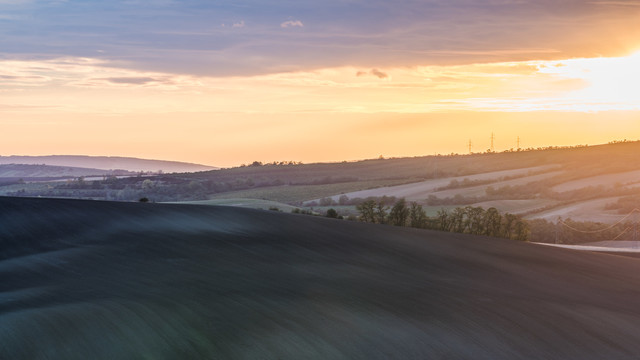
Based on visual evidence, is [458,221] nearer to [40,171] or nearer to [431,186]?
[431,186]

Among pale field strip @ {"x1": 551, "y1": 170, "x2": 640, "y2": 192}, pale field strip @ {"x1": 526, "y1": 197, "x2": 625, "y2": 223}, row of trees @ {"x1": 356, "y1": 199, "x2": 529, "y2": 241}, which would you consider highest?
pale field strip @ {"x1": 551, "y1": 170, "x2": 640, "y2": 192}

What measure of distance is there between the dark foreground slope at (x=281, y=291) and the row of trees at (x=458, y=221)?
1119cm

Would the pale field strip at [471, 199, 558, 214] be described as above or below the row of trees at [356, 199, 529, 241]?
below

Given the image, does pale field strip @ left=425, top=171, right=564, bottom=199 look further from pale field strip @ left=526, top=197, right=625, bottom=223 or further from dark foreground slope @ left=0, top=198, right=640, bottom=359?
dark foreground slope @ left=0, top=198, right=640, bottom=359

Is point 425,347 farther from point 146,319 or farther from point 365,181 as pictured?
point 365,181

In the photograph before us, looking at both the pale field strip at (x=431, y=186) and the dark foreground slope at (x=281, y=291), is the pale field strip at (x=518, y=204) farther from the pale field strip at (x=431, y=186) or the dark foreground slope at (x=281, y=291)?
the dark foreground slope at (x=281, y=291)

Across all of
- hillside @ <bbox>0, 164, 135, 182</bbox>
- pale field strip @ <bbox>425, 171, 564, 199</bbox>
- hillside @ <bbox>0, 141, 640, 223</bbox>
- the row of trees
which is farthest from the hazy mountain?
the row of trees

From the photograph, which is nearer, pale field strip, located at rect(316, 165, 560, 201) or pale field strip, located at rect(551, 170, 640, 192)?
pale field strip, located at rect(316, 165, 560, 201)

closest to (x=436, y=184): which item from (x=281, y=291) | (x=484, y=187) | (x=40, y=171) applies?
(x=484, y=187)

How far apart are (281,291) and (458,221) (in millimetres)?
22218

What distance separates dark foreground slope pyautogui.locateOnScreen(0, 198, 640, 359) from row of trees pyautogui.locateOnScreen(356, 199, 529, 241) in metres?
11.2

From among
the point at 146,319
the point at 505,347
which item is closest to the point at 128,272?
the point at 146,319

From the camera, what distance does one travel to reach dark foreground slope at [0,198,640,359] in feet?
33.3

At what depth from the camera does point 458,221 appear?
3409cm
